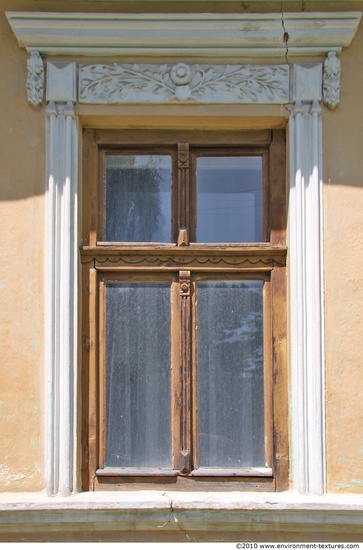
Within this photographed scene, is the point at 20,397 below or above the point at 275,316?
below

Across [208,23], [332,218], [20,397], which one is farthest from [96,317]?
[208,23]

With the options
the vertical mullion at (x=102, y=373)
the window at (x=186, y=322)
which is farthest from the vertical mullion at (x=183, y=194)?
the vertical mullion at (x=102, y=373)

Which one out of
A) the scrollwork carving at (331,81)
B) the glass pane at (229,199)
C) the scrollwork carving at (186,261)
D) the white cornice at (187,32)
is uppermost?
the white cornice at (187,32)

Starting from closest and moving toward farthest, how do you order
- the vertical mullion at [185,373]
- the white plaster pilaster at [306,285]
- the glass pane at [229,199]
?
the white plaster pilaster at [306,285] < the vertical mullion at [185,373] < the glass pane at [229,199]

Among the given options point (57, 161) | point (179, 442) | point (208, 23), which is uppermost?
point (208, 23)

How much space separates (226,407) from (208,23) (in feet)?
6.74

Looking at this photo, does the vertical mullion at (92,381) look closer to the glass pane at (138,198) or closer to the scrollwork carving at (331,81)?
the glass pane at (138,198)

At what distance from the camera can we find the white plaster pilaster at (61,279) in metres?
3.81

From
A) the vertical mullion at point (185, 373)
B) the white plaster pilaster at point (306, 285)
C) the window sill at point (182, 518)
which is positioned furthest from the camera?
the vertical mullion at point (185, 373)

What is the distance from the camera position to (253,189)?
4125 mm

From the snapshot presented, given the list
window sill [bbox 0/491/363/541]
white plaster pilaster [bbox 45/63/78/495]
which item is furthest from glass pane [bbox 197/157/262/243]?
window sill [bbox 0/491/363/541]

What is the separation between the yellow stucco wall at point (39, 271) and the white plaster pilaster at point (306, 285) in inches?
2.1

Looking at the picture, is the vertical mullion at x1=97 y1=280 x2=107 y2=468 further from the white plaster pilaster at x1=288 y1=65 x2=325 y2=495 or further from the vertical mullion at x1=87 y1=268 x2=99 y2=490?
the white plaster pilaster at x1=288 y1=65 x2=325 y2=495

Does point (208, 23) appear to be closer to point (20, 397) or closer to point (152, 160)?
point (152, 160)
